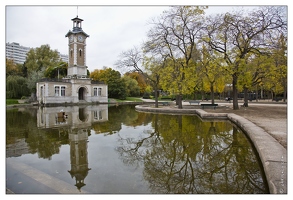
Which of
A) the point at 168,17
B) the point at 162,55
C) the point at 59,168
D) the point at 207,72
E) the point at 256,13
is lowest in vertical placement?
the point at 59,168

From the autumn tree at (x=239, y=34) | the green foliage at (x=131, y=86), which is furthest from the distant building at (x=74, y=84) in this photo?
the autumn tree at (x=239, y=34)

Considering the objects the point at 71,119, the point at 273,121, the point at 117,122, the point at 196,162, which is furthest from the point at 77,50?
the point at 196,162

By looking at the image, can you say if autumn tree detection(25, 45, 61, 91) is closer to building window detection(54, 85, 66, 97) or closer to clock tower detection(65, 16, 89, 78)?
clock tower detection(65, 16, 89, 78)

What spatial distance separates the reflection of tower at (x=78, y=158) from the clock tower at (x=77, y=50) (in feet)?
118

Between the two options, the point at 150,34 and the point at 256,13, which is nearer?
the point at 256,13

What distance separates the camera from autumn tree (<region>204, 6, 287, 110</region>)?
57.2 ft

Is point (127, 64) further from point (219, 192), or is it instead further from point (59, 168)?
point (219, 192)

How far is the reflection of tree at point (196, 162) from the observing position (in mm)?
4766

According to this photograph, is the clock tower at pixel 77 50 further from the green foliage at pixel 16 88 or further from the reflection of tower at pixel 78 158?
the reflection of tower at pixel 78 158

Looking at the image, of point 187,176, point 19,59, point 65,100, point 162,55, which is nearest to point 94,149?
point 187,176

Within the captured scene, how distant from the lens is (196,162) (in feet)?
20.5

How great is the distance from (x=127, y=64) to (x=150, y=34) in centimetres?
510

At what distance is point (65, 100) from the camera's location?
136 feet

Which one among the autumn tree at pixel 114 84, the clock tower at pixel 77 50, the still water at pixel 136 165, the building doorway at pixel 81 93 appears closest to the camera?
the still water at pixel 136 165
